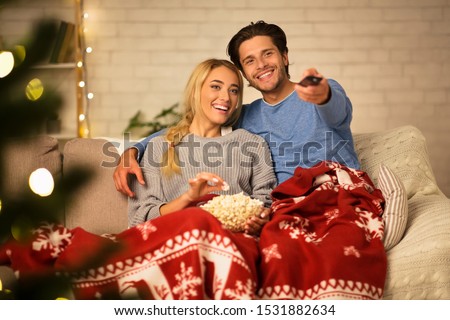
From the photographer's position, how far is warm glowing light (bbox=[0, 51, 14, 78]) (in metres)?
0.52

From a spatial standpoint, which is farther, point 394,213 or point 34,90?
point 394,213

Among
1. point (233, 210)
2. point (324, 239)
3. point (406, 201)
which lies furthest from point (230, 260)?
point (406, 201)

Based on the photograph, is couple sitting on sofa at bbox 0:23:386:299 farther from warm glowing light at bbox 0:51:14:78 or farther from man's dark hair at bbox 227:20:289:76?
warm glowing light at bbox 0:51:14:78

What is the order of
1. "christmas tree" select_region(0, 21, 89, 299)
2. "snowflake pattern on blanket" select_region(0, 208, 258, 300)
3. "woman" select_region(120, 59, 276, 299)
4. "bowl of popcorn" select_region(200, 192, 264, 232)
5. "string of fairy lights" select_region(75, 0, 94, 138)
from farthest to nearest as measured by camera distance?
"string of fairy lights" select_region(75, 0, 94, 138) → "woman" select_region(120, 59, 276, 299) → "bowl of popcorn" select_region(200, 192, 264, 232) → "snowflake pattern on blanket" select_region(0, 208, 258, 300) → "christmas tree" select_region(0, 21, 89, 299)

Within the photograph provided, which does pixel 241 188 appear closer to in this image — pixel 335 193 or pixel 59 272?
pixel 335 193

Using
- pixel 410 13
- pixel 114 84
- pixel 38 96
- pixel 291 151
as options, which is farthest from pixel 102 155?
pixel 410 13

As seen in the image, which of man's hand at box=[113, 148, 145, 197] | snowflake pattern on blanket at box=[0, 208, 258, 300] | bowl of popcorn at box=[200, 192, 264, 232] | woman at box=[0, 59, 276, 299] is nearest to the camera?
woman at box=[0, 59, 276, 299]

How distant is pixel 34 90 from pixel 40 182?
3.4 inches

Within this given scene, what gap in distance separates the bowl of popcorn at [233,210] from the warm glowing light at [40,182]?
1292 mm

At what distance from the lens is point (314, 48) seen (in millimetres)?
3949

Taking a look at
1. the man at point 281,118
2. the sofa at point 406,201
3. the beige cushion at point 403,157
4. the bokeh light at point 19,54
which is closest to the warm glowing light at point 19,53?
the bokeh light at point 19,54

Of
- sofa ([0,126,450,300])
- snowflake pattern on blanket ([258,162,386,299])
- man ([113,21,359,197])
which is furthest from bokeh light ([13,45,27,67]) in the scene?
man ([113,21,359,197])

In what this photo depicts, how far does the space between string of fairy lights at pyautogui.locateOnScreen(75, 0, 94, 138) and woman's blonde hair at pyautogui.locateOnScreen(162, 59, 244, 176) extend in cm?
159

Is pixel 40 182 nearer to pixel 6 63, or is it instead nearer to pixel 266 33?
pixel 6 63
